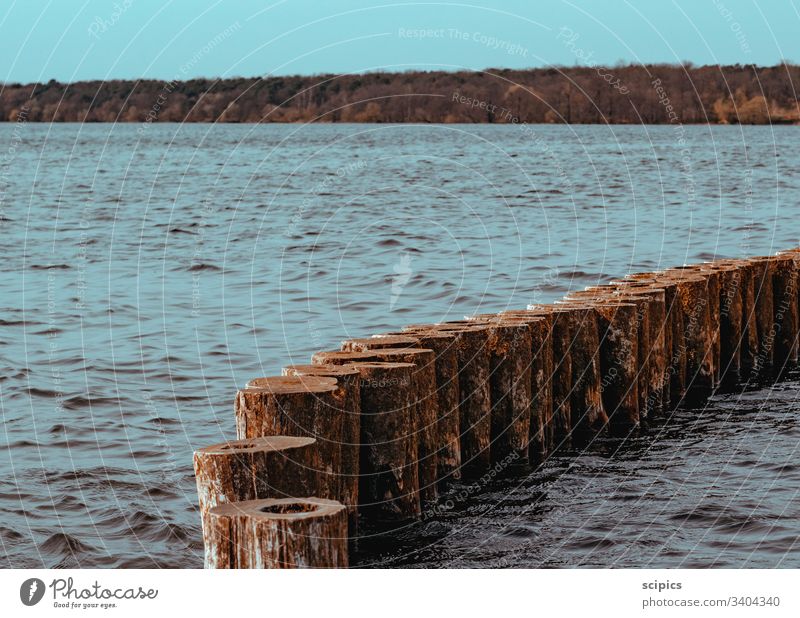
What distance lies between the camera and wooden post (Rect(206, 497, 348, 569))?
6059mm

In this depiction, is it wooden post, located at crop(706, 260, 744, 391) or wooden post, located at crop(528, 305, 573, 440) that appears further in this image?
wooden post, located at crop(706, 260, 744, 391)

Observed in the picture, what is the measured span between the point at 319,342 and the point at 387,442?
29.8 ft

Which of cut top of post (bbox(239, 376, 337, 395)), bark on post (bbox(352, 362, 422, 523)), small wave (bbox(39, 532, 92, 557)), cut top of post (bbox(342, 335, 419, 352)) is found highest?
cut top of post (bbox(342, 335, 419, 352))

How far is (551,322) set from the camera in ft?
39.7

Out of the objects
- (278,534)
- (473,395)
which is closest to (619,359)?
(473,395)

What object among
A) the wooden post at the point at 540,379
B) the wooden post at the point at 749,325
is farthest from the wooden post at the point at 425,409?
the wooden post at the point at 749,325

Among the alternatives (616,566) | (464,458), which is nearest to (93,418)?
(464,458)

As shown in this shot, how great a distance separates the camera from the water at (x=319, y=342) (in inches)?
393

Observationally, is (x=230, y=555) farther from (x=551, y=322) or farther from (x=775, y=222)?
(x=775, y=222)

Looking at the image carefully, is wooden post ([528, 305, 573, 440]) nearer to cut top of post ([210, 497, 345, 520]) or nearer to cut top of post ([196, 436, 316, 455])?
cut top of post ([196, 436, 316, 455])

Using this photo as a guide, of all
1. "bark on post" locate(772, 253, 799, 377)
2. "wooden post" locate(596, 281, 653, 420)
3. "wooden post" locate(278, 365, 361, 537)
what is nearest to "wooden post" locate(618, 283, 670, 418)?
"wooden post" locate(596, 281, 653, 420)

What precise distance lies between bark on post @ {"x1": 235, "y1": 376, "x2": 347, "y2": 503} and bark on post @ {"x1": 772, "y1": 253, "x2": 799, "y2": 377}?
10112 mm

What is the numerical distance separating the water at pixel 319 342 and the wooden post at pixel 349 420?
2.26 ft
